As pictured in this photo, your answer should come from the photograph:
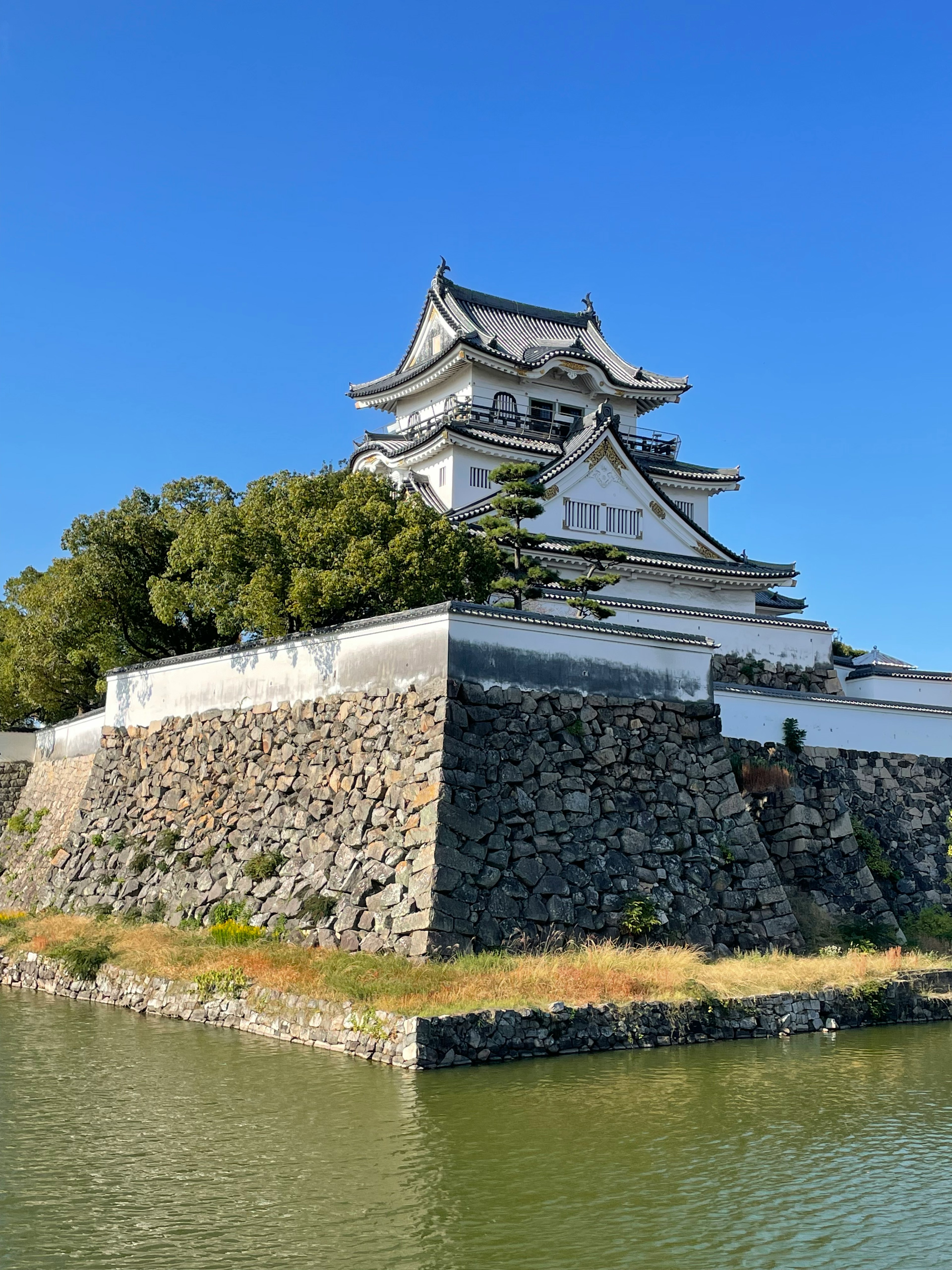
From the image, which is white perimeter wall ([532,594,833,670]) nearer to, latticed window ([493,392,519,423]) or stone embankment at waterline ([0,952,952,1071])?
latticed window ([493,392,519,423])

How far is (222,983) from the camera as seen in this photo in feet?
49.1

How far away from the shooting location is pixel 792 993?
15312 mm

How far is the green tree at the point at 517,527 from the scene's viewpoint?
22.5 meters

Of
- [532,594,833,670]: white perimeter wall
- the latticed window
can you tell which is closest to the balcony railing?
the latticed window

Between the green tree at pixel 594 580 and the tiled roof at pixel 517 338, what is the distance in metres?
8.11

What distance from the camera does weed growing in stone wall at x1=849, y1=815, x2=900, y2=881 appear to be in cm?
2142

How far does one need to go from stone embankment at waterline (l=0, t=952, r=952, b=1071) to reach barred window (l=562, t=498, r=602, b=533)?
48.2 ft

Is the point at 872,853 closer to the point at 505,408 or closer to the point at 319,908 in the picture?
the point at 319,908

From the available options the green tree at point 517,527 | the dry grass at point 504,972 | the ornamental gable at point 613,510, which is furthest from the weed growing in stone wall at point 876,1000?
the ornamental gable at point 613,510

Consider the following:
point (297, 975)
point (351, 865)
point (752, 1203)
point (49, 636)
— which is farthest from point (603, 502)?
point (752, 1203)

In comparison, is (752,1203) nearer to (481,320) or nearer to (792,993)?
(792,993)

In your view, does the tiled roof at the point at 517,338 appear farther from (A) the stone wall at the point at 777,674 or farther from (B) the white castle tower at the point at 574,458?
(A) the stone wall at the point at 777,674

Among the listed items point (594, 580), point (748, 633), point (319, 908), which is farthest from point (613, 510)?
point (319, 908)

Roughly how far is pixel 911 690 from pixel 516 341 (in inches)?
603
